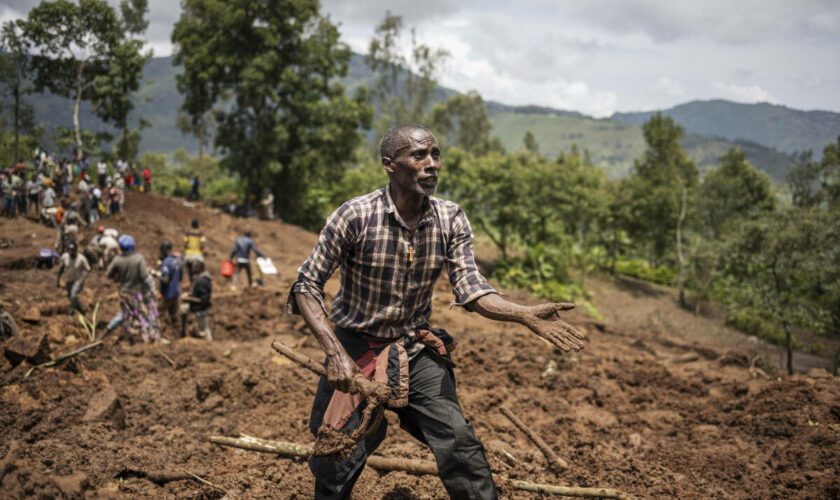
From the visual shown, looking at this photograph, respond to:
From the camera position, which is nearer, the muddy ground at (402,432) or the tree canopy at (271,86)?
the muddy ground at (402,432)

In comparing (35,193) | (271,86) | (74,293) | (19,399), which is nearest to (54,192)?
(35,193)

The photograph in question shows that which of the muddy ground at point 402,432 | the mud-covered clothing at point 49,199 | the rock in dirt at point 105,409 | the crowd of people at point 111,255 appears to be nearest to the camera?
the muddy ground at point 402,432

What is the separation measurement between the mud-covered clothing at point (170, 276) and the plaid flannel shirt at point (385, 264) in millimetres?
6262

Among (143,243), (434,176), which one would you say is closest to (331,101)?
(143,243)

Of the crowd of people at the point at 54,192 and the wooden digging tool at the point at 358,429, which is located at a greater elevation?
the wooden digging tool at the point at 358,429

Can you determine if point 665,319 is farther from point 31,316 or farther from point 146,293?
point 31,316

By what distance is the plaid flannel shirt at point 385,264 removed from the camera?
274 cm

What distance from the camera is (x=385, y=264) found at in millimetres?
2775

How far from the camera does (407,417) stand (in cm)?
290

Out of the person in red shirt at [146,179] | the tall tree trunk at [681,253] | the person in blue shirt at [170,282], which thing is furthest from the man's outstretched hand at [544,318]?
the tall tree trunk at [681,253]

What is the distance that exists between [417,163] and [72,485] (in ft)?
7.84

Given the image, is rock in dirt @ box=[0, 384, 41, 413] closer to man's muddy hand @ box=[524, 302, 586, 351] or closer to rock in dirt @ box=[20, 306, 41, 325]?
rock in dirt @ box=[20, 306, 41, 325]

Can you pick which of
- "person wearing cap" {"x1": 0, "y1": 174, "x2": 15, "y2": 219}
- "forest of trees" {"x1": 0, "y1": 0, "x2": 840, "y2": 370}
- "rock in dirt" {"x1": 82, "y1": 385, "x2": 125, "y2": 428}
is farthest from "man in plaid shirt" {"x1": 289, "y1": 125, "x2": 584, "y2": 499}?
"person wearing cap" {"x1": 0, "y1": 174, "x2": 15, "y2": 219}

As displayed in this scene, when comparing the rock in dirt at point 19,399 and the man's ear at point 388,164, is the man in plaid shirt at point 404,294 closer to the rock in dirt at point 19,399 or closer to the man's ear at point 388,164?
the man's ear at point 388,164
